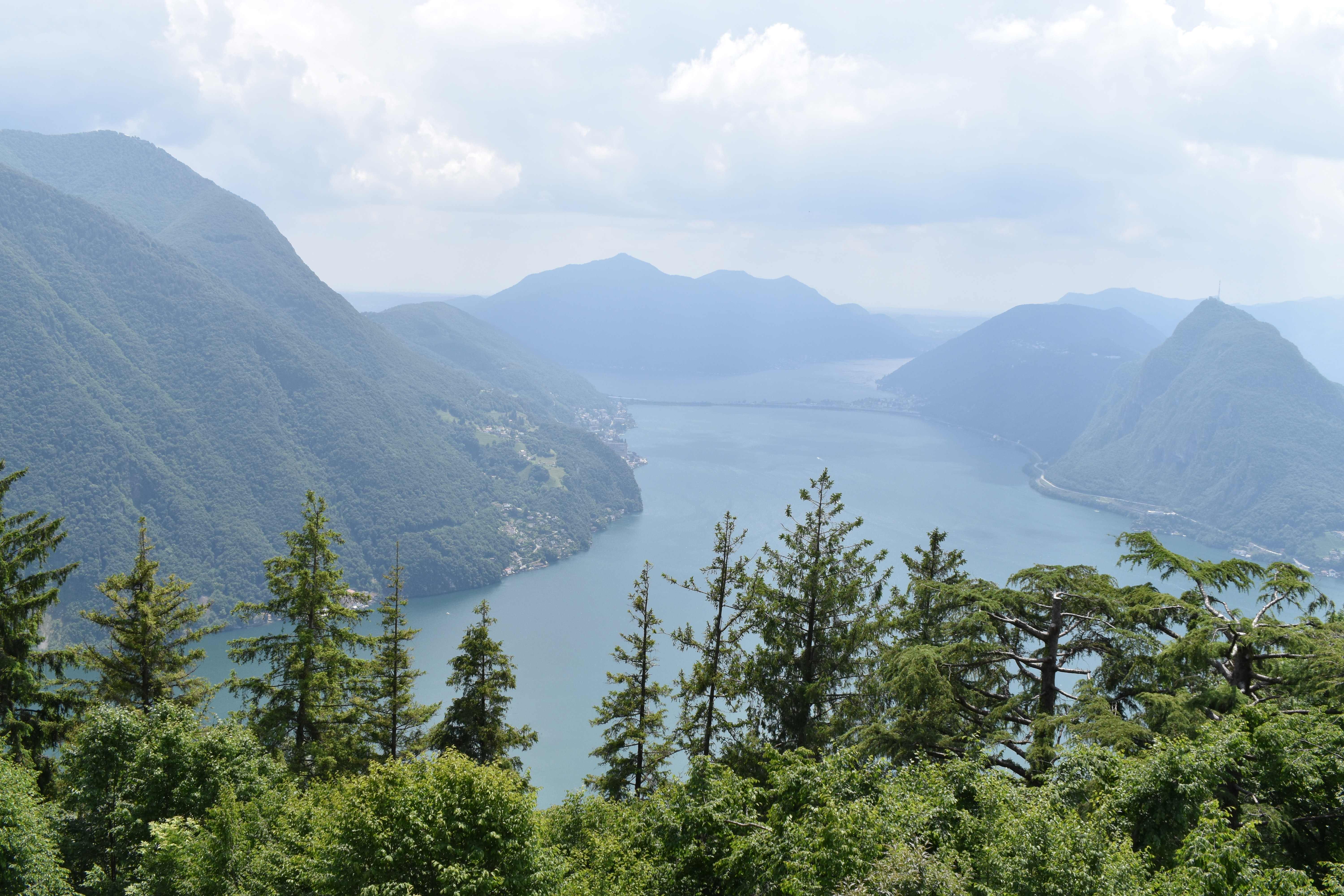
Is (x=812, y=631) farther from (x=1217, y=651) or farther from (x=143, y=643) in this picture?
(x=143, y=643)

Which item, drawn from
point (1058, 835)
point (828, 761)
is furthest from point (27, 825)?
point (1058, 835)

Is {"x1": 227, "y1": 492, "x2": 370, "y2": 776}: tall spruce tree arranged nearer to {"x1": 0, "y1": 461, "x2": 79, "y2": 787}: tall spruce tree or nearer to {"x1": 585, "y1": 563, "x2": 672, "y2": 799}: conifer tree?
{"x1": 0, "y1": 461, "x2": 79, "y2": 787}: tall spruce tree

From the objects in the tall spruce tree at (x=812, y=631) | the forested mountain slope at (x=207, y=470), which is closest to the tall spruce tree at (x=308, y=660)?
the tall spruce tree at (x=812, y=631)

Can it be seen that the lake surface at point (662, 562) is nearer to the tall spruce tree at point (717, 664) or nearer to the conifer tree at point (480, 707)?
the conifer tree at point (480, 707)

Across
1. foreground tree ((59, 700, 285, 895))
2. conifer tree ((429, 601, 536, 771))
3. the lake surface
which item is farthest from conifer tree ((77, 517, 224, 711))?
the lake surface

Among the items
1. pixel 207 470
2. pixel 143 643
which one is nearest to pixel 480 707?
pixel 143 643

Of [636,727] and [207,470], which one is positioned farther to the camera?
[207,470]
